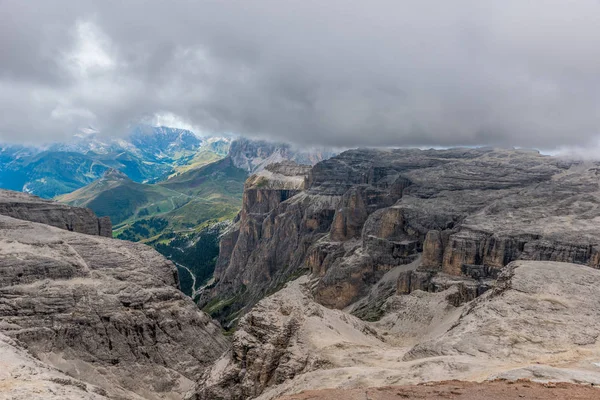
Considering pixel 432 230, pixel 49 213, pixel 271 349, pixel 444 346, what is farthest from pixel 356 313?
pixel 49 213

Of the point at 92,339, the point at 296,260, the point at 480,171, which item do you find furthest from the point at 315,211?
the point at 92,339

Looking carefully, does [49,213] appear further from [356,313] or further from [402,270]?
[402,270]

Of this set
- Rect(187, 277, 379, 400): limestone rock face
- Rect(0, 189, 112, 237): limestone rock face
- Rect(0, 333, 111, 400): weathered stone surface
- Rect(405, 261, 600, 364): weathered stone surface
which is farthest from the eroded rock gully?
Rect(0, 189, 112, 237): limestone rock face

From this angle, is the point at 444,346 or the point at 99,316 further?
the point at 99,316

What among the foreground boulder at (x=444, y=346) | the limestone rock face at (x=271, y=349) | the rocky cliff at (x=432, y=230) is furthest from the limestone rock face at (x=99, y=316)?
the rocky cliff at (x=432, y=230)

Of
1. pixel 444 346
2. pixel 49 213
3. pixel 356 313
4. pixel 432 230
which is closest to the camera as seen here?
pixel 444 346

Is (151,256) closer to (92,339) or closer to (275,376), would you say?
(92,339)

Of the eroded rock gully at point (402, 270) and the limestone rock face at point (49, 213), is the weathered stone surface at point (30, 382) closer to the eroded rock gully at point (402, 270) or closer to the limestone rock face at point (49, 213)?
the eroded rock gully at point (402, 270)
